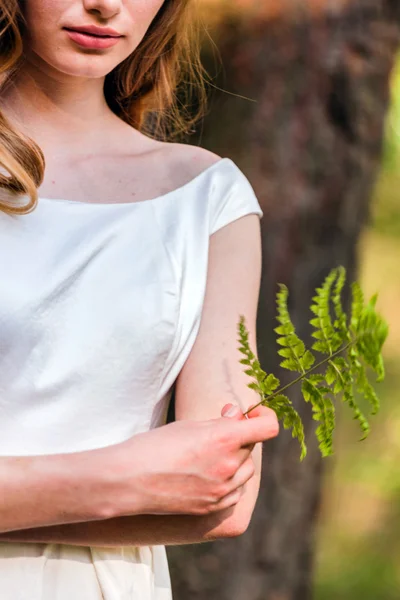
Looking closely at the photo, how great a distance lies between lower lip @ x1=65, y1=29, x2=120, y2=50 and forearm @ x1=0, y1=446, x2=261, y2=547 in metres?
0.92

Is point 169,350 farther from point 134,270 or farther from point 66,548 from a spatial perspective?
point 66,548

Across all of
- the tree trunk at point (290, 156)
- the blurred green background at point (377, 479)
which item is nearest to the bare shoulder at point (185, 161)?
the tree trunk at point (290, 156)

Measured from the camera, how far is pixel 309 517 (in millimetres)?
4238

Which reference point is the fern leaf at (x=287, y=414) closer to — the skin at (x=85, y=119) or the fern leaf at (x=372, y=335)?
the fern leaf at (x=372, y=335)

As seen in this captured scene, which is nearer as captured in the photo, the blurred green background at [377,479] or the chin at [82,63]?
the chin at [82,63]

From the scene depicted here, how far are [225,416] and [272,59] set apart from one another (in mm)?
2581

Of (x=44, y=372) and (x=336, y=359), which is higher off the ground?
(x=336, y=359)

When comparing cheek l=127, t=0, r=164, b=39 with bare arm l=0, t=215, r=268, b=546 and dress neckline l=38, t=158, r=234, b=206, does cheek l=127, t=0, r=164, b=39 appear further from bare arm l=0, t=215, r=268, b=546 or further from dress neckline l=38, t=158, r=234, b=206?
bare arm l=0, t=215, r=268, b=546

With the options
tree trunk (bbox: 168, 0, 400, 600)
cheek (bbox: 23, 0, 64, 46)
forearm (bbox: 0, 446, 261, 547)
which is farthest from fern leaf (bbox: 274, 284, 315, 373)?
tree trunk (bbox: 168, 0, 400, 600)

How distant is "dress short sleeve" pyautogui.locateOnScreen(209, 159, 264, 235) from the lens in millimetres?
2180

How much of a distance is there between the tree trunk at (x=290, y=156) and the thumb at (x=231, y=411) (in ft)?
7.16

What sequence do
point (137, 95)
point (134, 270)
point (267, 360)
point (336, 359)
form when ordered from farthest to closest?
point (267, 360)
point (137, 95)
point (134, 270)
point (336, 359)

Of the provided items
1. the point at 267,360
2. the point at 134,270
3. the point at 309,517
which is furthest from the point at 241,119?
the point at 134,270

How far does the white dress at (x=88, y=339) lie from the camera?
194 cm
